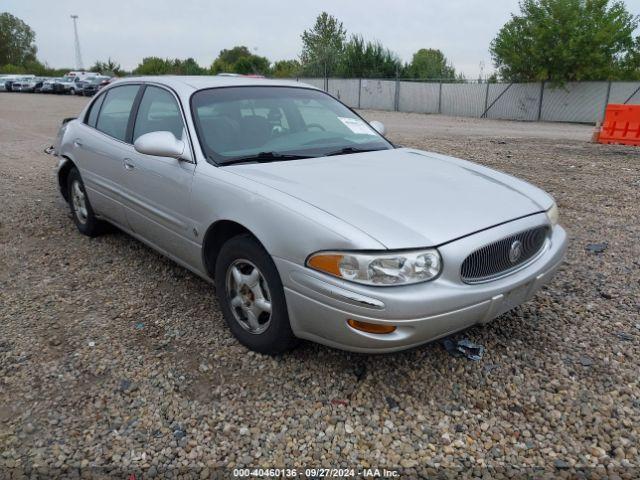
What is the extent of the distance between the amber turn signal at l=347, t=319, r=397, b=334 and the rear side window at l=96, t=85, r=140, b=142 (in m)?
2.72

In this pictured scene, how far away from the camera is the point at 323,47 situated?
42.5 m

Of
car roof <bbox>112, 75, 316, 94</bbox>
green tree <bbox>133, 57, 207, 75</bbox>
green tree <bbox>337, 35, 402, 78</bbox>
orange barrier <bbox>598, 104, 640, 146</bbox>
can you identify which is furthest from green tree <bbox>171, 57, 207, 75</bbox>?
car roof <bbox>112, 75, 316, 94</bbox>

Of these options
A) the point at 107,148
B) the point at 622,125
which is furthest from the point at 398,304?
the point at 622,125

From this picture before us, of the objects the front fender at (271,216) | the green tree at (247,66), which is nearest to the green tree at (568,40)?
the front fender at (271,216)

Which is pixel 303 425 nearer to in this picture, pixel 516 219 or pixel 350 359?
pixel 350 359

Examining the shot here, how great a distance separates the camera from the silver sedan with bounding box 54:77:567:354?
8.25 ft

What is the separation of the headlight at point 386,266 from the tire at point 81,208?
10.9ft

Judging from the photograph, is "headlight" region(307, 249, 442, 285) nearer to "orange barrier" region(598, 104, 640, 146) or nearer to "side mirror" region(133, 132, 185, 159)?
"side mirror" region(133, 132, 185, 159)

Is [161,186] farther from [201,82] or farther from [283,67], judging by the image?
[283,67]

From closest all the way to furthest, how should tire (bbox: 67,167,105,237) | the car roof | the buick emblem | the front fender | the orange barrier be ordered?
the front fender < the buick emblem < the car roof < tire (bbox: 67,167,105,237) < the orange barrier

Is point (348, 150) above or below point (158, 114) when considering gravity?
below

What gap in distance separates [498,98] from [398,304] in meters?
26.4

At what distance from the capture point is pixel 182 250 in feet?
11.8

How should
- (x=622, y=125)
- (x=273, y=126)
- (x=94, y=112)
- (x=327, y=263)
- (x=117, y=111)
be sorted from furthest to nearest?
(x=622, y=125) → (x=94, y=112) → (x=117, y=111) → (x=273, y=126) → (x=327, y=263)
